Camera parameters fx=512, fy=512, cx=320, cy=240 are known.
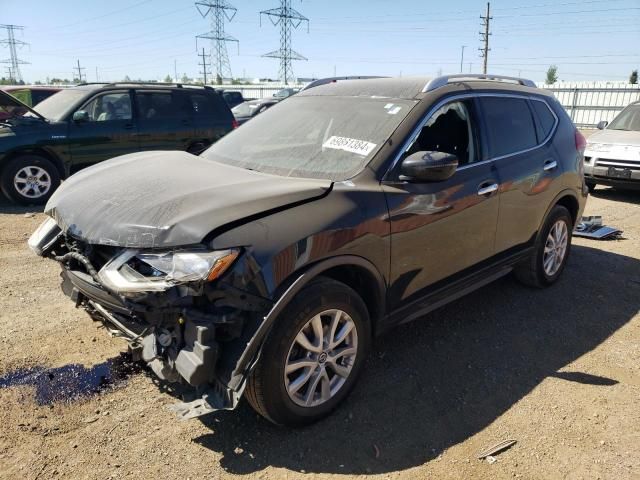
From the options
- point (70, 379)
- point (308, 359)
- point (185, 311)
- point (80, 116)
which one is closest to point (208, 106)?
point (80, 116)

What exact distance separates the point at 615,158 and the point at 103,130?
8.65m

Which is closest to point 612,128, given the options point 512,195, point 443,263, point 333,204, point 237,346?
point 512,195

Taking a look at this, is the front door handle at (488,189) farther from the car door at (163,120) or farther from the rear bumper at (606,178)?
the car door at (163,120)

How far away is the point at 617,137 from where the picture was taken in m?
9.27

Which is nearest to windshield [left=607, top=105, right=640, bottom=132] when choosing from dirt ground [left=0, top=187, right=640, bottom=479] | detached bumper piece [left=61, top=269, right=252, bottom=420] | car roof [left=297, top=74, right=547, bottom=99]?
car roof [left=297, top=74, right=547, bottom=99]

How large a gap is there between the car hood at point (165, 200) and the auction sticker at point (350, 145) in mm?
382

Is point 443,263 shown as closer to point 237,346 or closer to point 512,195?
point 512,195

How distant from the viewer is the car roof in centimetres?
358

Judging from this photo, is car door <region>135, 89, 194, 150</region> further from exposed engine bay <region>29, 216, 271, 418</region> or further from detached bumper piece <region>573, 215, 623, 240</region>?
exposed engine bay <region>29, 216, 271, 418</region>

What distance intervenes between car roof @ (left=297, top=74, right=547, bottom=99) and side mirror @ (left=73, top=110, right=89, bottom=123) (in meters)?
5.44

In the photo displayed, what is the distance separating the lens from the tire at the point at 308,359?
101 inches

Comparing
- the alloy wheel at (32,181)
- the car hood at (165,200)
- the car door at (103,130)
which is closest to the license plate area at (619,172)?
the car hood at (165,200)

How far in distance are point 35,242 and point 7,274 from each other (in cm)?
219

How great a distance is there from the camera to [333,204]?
284 cm
